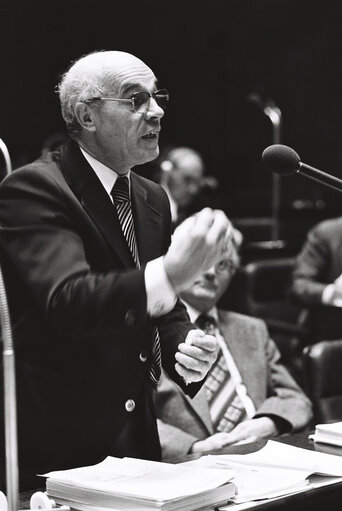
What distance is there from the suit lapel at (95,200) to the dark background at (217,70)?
7056mm

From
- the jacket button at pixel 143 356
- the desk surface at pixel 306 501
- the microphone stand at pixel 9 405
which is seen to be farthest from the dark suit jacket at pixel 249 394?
the microphone stand at pixel 9 405

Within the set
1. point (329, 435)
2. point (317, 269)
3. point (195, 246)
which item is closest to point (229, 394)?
point (329, 435)

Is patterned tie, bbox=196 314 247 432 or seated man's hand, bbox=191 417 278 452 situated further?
patterned tie, bbox=196 314 247 432

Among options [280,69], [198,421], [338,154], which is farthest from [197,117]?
[198,421]

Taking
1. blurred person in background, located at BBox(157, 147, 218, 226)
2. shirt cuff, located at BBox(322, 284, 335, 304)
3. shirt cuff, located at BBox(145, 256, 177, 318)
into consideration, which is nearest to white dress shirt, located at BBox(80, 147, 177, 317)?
shirt cuff, located at BBox(145, 256, 177, 318)

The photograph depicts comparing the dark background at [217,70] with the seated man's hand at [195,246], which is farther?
the dark background at [217,70]

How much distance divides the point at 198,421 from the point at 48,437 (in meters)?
0.93

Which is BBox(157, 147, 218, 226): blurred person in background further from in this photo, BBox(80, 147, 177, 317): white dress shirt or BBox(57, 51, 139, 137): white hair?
BBox(80, 147, 177, 317): white dress shirt

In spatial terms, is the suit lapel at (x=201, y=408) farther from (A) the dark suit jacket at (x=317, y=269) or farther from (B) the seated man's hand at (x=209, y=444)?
(A) the dark suit jacket at (x=317, y=269)

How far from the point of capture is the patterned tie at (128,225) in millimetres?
1838

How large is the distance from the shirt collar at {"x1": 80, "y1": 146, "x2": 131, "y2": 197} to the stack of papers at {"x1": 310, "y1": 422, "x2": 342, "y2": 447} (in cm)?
73

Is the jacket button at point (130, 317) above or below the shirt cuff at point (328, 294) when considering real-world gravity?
above

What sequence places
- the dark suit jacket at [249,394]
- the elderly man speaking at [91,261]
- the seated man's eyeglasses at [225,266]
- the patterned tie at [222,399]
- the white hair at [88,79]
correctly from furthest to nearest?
the seated man's eyeglasses at [225,266] → the patterned tie at [222,399] → the dark suit jacket at [249,394] → the white hair at [88,79] → the elderly man speaking at [91,261]

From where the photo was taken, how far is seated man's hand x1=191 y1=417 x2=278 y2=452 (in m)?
2.49
